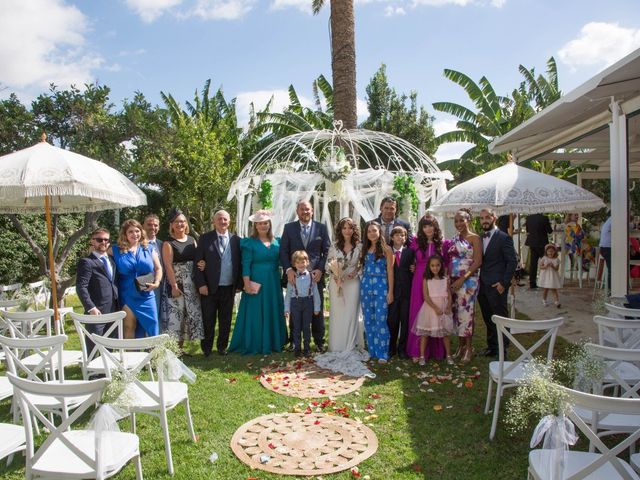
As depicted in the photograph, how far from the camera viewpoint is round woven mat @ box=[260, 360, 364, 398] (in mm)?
5086

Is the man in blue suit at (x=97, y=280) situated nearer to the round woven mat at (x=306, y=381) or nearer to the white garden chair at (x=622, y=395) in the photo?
the round woven mat at (x=306, y=381)

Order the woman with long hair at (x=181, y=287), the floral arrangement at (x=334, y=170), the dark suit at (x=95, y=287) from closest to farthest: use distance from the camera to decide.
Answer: the dark suit at (x=95, y=287) → the woman with long hair at (x=181, y=287) → the floral arrangement at (x=334, y=170)

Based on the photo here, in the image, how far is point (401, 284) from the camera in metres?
6.09

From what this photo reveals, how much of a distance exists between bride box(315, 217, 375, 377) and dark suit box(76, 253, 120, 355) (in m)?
2.61

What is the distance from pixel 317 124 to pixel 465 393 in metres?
13.5

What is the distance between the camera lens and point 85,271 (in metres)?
5.28

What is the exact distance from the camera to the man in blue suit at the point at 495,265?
5.93m

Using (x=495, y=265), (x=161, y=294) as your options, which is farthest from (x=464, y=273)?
(x=161, y=294)

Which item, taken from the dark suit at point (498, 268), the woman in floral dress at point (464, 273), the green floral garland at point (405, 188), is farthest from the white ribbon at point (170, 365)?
the green floral garland at point (405, 188)

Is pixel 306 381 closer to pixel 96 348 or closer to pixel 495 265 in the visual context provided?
pixel 96 348

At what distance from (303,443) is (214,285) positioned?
2.97 m

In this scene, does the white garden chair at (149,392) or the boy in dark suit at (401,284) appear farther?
the boy in dark suit at (401,284)

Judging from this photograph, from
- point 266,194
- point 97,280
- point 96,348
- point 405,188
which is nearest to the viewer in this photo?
point 96,348

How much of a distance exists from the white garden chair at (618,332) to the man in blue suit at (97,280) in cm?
489
